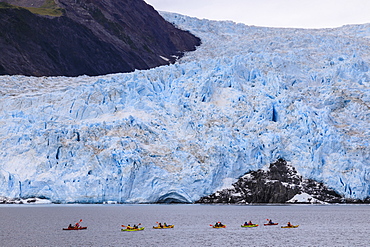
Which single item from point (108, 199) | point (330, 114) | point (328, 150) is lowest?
point (108, 199)

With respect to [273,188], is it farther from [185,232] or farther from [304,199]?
[185,232]

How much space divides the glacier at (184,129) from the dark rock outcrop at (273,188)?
0.57 m

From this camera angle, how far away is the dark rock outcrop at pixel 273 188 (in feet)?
135

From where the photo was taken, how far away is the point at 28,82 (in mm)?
52469

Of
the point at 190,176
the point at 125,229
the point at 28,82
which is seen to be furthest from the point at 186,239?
the point at 28,82

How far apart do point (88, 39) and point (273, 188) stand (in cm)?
4964

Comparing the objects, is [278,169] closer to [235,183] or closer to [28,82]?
[235,183]

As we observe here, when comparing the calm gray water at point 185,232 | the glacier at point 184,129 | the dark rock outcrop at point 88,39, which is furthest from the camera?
the dark rock outcrop at point 88,39

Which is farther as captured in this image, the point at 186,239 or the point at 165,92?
the point at 165,92

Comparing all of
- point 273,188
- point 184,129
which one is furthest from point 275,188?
point 184,129

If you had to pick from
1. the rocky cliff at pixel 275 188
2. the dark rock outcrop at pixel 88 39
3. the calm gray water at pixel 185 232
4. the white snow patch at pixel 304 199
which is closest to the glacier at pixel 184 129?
the rocky cliff at pixel 275 188

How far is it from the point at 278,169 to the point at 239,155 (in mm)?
3347

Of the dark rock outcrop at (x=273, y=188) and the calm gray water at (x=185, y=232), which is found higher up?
the dark rock outcrop at (x=273, y=188)

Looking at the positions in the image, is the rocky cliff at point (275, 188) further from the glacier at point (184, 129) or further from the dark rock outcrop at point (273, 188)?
the glacier at point (184, 129)
